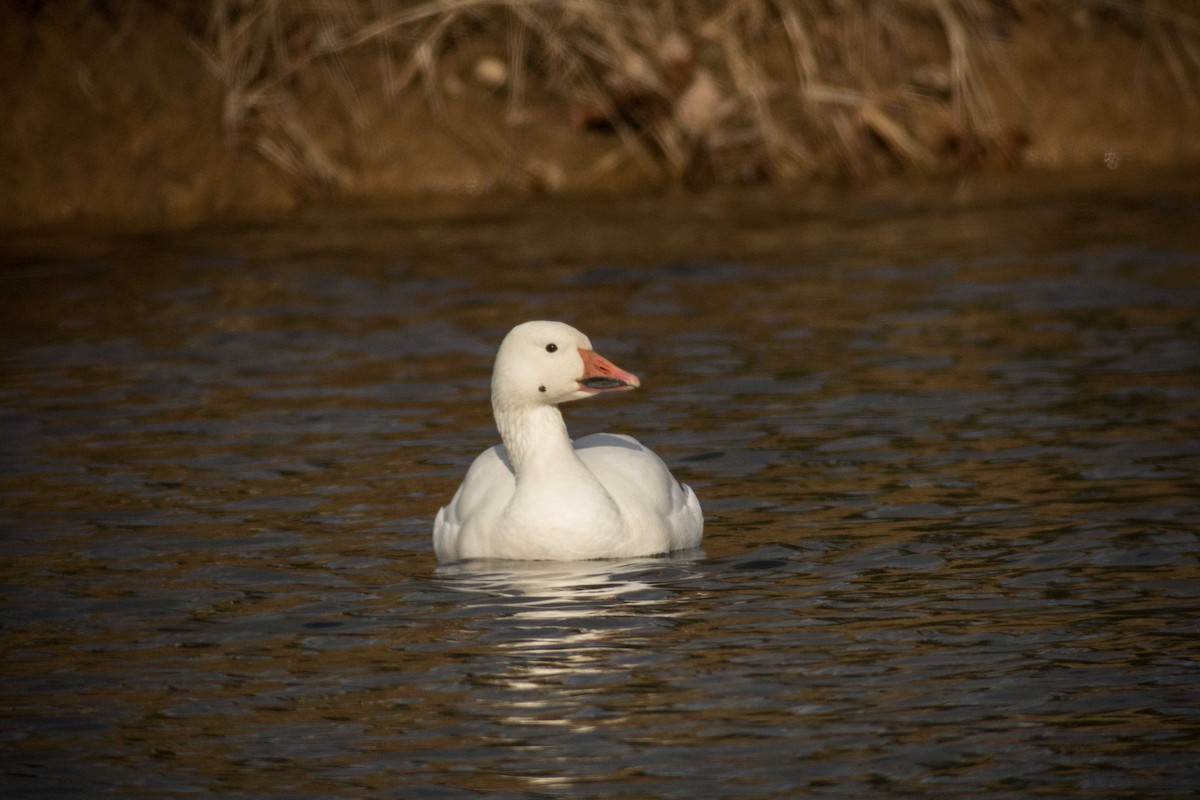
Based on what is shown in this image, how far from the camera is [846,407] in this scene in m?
10.5

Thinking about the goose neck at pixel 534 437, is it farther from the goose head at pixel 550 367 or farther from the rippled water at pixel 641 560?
the rippled water at pixel 641 560

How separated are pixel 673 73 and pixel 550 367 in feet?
32.7

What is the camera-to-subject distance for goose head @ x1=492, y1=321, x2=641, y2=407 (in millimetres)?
8094

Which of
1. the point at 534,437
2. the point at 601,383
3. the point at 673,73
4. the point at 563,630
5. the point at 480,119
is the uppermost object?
the point at 673,73

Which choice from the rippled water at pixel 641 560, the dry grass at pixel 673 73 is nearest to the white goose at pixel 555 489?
the rippled water at pixel 641 560

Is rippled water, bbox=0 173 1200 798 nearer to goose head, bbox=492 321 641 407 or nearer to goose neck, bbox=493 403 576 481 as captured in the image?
goose neck, bbox=493 403 576 481

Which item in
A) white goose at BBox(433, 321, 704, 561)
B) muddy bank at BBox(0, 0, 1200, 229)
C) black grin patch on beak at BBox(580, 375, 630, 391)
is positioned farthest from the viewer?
muddy bank at BBox(0, 0, 1200, 229)

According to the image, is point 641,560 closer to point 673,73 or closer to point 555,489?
point 555,489

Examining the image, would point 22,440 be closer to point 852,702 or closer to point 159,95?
point 852,702

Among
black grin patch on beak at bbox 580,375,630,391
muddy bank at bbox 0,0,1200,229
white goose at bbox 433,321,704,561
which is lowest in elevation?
white goose at bbox 433,321,704,561

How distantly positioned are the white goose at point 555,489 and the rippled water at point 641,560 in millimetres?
178

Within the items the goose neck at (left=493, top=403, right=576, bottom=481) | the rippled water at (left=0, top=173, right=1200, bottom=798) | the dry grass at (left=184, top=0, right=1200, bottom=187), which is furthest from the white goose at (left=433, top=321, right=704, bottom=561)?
the dry grass at (left=184, top=0, right=1200, bottom=187)

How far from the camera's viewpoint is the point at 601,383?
816cm

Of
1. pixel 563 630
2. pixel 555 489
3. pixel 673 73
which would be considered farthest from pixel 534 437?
pixel 673 73
